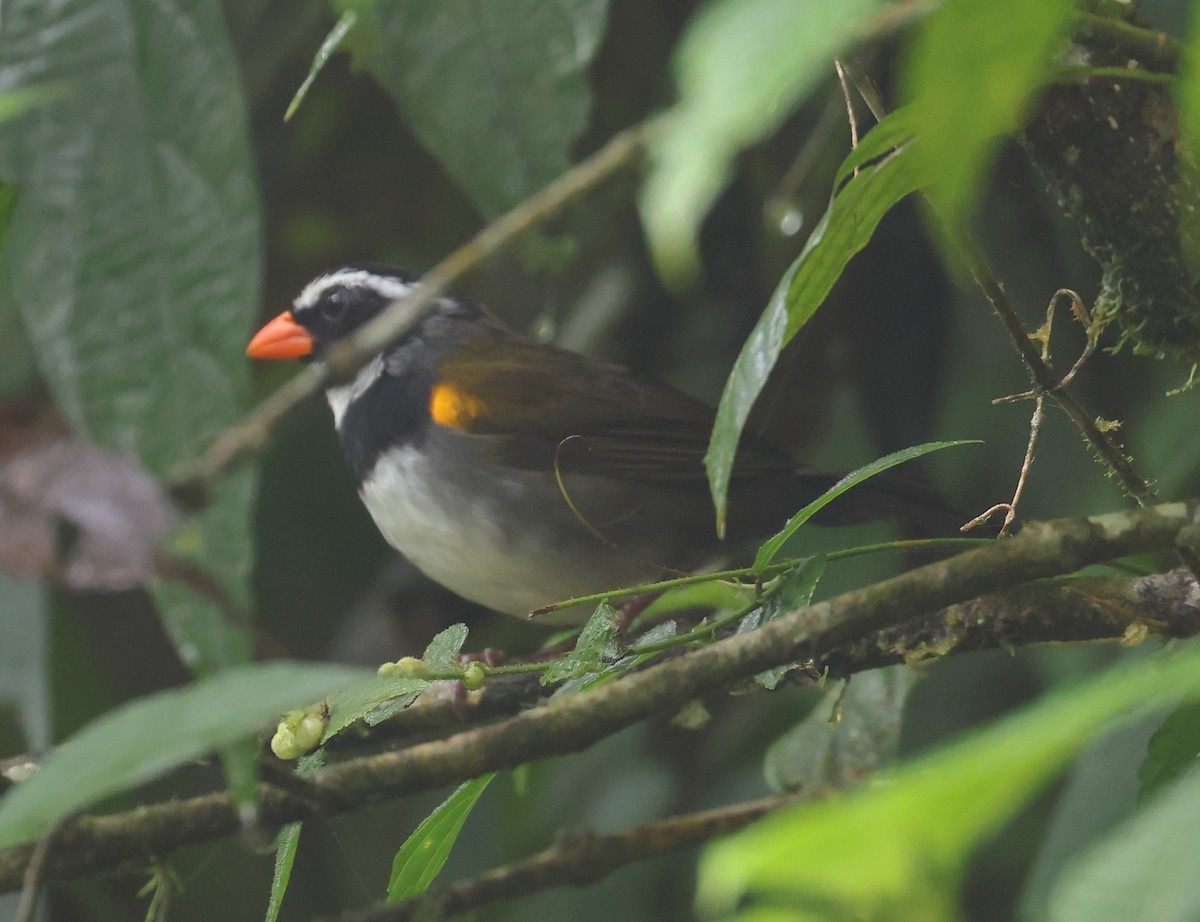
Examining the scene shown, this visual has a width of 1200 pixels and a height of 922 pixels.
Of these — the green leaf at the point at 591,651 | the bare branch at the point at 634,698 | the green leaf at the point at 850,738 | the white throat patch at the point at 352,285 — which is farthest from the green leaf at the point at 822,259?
the white throat patch at the point at 352,285

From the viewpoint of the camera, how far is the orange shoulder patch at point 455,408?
280 cm

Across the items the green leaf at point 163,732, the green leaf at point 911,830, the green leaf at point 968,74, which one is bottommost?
the green leaf at point 163,732

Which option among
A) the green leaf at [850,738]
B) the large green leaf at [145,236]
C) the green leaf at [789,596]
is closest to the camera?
the large green leaf at [145,236]

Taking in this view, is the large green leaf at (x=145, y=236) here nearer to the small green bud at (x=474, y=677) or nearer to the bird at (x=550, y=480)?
the small green bud at (x=474, y=677)

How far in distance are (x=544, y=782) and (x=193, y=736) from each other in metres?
2.68

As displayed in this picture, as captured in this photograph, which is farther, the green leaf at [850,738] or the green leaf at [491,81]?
the green leaf at [850,738]

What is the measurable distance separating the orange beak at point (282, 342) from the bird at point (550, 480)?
38cm

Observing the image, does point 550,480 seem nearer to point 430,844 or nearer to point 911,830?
point 430,844

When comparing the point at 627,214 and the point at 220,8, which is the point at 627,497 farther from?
A: the point at 220,8

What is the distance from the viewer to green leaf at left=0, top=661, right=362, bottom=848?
0.56 meters

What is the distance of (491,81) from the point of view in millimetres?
1093

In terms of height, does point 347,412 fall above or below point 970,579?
below

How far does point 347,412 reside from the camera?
3.01 m

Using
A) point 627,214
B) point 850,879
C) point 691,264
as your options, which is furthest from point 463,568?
point 850,879
